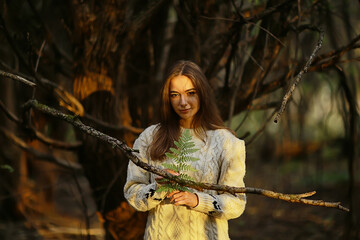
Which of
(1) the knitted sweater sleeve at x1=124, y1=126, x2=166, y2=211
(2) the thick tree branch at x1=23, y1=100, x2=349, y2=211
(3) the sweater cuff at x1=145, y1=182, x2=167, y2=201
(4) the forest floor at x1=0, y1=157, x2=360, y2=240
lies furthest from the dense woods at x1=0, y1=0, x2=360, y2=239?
(4) the forest floor at x1=0, y1=157, x2=360, y2=240

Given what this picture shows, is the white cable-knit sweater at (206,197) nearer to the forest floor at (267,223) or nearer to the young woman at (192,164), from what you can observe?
the young woman at (192,164)

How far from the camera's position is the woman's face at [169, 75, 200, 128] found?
2195 millimetres

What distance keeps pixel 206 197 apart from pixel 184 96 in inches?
22.9

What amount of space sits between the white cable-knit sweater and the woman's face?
0.19 meters

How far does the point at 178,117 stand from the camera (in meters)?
2.32

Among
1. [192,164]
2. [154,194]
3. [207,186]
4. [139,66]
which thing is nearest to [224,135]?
[192,164]

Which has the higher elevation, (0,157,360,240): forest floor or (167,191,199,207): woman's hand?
(167,191,199,207): woman's hand

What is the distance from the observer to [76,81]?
124 inches

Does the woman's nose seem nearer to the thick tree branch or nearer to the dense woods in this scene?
the dense woods

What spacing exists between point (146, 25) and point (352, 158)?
217 centimetres

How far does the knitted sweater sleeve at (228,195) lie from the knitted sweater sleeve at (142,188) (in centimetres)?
24

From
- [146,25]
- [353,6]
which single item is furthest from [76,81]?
[353,6]

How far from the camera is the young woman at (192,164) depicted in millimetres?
2035

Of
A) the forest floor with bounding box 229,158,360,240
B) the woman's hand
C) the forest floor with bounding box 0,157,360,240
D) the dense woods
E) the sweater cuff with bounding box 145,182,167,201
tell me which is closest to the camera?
the woman's hand
